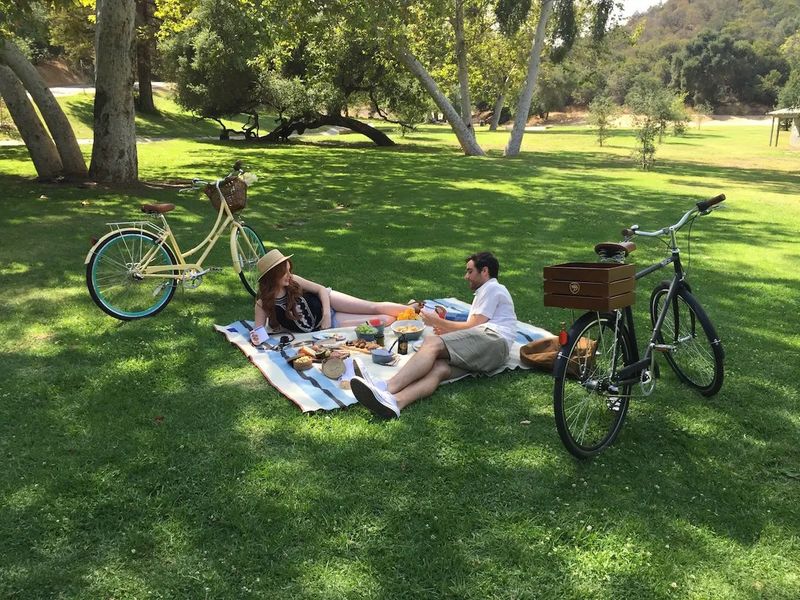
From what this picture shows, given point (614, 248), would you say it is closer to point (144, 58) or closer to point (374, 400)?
point (374, 400)

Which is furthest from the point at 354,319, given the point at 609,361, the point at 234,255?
the point at 609,361

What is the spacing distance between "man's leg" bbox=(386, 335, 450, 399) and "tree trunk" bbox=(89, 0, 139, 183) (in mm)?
10090

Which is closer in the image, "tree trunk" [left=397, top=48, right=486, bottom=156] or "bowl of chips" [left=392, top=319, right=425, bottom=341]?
"bowl of chips" [left=392, top=319, right=425, bottom=341]

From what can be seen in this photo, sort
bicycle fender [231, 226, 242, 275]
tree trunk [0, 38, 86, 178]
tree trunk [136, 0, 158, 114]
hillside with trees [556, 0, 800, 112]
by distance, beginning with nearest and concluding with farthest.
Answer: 1. bicycle fender [231, 226, 242, 275]
2. tree trunk [0, 38, 86, 178]
3. tree trunk [136, 0, 158, 114]
4. hillside with trees [556, 0, 800, 112]

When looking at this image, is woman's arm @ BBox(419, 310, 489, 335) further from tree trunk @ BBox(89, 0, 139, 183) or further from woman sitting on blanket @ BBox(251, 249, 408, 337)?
tree trunk @ BBox(89, 0, 139, 183)

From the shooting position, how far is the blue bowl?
491cm

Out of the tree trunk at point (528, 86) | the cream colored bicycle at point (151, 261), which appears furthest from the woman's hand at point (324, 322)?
the tree trunk at point (528, 86)

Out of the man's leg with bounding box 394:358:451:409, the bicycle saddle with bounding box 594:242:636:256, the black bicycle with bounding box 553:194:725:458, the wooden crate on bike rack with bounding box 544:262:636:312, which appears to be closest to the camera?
the wooden crate on bike rack with bounding box 544:262:636:312

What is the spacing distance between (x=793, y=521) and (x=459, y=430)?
1.82 meters

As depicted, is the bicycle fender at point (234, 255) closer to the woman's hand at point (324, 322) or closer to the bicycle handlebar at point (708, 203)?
the woman's hand at point (324, 322)

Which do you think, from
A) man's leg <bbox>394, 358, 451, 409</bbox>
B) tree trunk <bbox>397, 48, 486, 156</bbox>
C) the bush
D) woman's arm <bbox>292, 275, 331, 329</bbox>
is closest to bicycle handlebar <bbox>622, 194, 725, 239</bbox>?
man's leg <bbox>394, 358, 451, 409</bbox>

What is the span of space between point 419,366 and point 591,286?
4.83 feet

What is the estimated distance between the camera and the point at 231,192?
6203mm

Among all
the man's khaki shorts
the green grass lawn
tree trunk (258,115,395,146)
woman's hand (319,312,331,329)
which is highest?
tree trunk (258,115,395,146)
